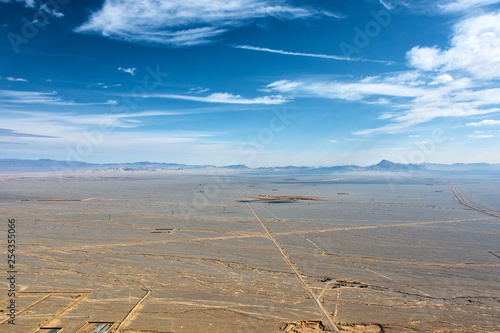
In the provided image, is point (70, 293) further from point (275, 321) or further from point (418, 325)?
point (418, 325)

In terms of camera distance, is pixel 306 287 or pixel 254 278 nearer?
pixel 306 287

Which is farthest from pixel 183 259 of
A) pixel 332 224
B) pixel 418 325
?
pixel 332 224

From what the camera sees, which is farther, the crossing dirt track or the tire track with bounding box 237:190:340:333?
the crossing dirt track

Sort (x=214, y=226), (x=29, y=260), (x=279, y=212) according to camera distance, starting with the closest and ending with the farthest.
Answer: (x=29, y=260)
(x=214, y=226)
(x=279, y=212)

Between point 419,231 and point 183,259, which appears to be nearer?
point 183,259

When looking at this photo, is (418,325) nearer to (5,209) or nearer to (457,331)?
(457,331)

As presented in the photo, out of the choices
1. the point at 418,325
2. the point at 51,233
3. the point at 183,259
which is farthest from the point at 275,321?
the point at 51,233

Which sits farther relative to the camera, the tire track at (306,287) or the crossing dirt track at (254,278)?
the crossing dirt track at (254,278)

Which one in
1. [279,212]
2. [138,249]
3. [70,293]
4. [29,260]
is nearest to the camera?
[70,293]

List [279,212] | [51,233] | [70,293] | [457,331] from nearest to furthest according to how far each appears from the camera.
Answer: [457,331] → [70,293] → [51,233] → [279,212]
